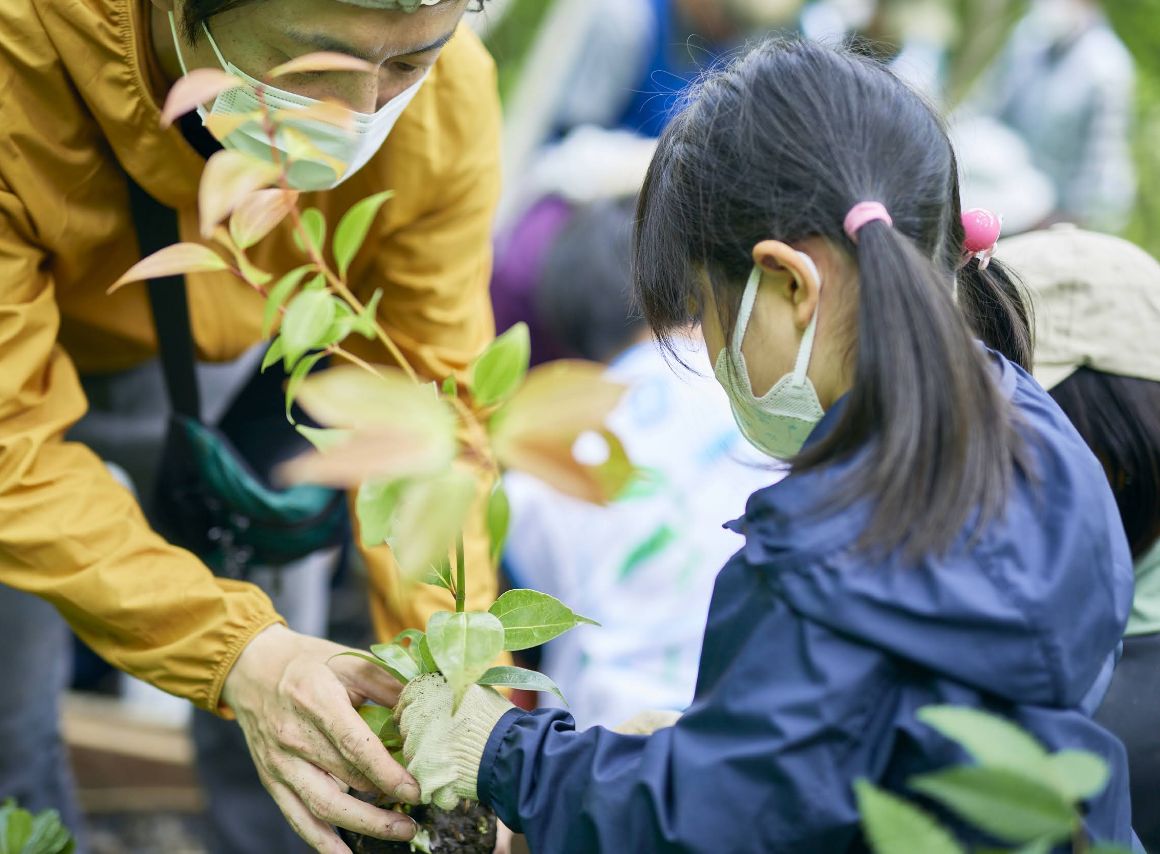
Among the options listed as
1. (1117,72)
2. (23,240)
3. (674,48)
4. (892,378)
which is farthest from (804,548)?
(1117,72)

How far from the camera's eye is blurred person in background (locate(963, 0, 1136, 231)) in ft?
15.4

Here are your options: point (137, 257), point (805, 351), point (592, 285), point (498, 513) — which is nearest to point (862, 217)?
point (805, 351)

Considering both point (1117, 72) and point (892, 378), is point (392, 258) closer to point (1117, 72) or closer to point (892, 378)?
point (892, 378)

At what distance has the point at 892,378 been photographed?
1.14 metres

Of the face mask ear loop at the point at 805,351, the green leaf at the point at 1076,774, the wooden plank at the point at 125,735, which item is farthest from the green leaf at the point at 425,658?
the wooden plank at the point at 125,735

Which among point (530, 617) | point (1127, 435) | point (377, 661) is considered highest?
point (1127, 435)

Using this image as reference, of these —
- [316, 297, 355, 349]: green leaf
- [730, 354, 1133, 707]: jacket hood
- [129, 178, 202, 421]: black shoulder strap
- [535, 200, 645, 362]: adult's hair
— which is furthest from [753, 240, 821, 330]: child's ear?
[535, 200, 645, 362]: adult's hair

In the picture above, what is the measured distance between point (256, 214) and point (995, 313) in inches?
31.9

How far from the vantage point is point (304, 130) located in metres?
1.45

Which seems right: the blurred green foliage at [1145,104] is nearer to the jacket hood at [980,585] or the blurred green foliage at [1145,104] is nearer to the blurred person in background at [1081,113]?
the blurred person in background at [1081,113]

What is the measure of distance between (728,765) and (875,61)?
0.72 m

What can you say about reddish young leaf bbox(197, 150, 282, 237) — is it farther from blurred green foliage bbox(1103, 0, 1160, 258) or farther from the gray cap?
blurred green foliage bbox(1103, 0, 1160, 258)

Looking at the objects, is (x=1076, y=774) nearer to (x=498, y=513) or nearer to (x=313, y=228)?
(x=498, y=513)

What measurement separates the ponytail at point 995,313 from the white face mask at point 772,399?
293 mm
